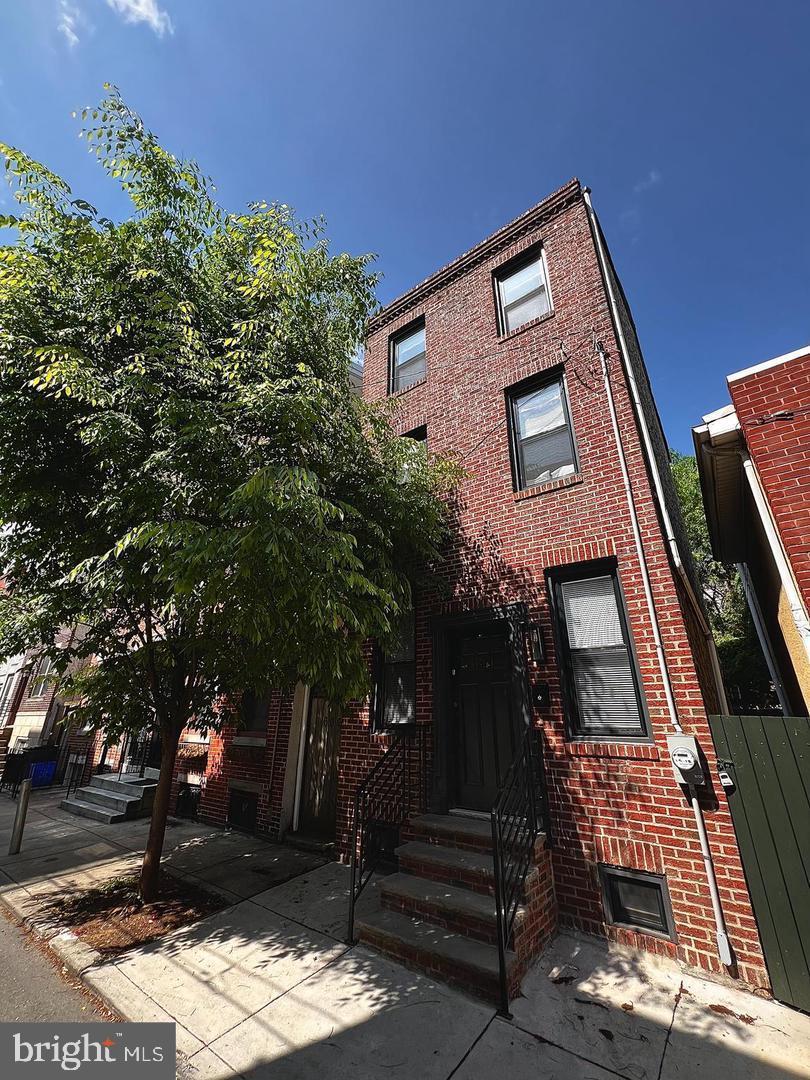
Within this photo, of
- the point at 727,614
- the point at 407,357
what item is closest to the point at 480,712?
the point at 407,357

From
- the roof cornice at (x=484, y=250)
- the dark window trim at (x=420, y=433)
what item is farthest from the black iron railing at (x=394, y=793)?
the roof cornice at (x=484, y=250)

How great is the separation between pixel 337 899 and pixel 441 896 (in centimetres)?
174

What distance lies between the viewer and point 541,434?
6574mm

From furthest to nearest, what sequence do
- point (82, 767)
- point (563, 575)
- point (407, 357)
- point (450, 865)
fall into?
point (82, 767) → point (407, 357) → point (563, 575) → point (450, 865)

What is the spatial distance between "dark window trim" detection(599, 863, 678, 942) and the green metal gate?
668 millimetres

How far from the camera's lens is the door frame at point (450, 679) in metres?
5.40

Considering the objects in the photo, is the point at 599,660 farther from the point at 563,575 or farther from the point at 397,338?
A: the point at 397,338

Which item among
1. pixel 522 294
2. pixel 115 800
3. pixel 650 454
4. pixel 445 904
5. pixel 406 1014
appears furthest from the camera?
pixel 115 800

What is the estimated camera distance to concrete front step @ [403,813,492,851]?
15.5 feet

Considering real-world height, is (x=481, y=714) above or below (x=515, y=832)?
above

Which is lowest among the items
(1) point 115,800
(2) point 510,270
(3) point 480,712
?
(1) point 115,800

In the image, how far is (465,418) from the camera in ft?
24.2

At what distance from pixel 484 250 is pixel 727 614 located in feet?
56.5

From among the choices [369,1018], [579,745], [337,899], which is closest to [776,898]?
[579,745]
